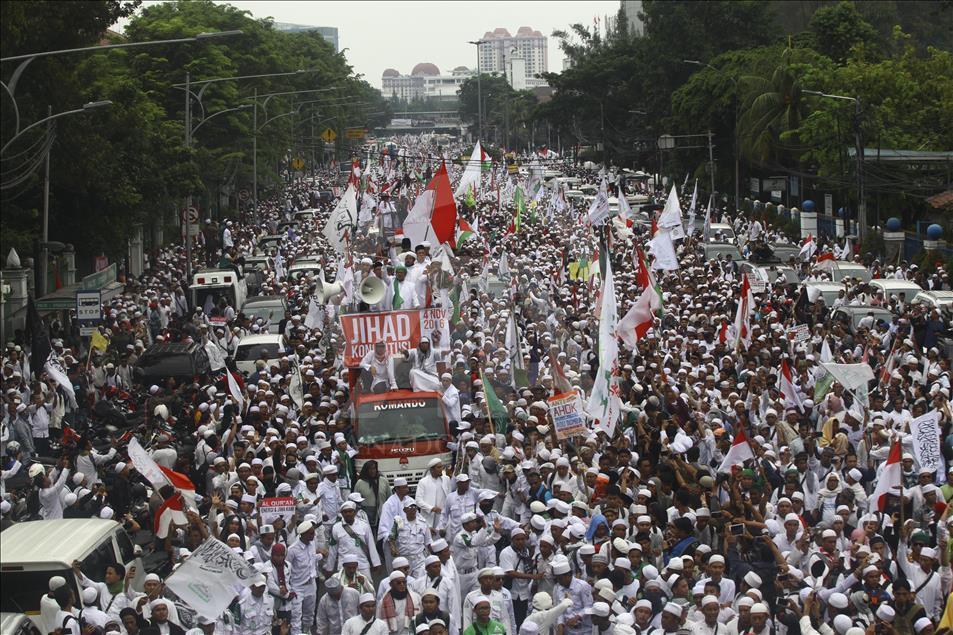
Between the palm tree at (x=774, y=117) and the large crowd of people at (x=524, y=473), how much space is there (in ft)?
79.9

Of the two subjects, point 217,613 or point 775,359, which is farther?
point 775,359

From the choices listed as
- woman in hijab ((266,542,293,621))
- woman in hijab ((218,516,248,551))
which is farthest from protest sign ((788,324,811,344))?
woman in hijab ((266,542,293,621))

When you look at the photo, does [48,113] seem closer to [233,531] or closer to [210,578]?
[233,531]

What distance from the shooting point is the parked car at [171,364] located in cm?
2120

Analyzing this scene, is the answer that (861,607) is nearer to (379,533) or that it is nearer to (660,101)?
(379,533)

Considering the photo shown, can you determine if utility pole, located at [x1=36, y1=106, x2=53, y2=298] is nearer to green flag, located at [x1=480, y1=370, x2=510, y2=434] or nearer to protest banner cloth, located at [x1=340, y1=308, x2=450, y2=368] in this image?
protest banner cloth, located at [x1=340, y1=308, x2=450, y2=368]

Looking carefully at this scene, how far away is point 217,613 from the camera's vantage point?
9.66m

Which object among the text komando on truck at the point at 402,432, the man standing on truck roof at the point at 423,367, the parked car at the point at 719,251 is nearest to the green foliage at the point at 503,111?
the parked car at the point at 719,251

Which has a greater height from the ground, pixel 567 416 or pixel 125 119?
pixel 125 119

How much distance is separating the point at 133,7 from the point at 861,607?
20867 mm

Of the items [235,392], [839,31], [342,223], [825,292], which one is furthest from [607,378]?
[839,31]

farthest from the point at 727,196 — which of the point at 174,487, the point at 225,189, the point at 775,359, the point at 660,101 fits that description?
the point at 174,487

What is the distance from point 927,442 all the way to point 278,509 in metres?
5.65

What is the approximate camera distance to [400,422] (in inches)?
559
